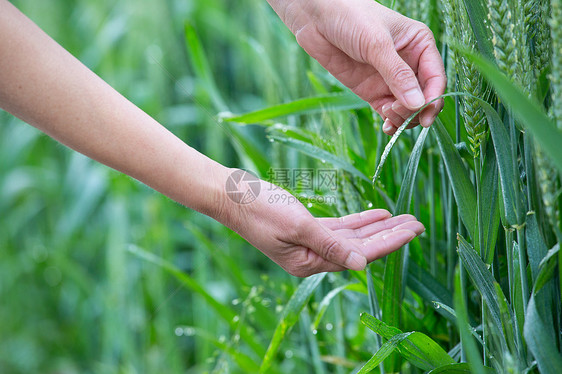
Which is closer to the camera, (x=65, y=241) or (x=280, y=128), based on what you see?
(x=280, y=128)

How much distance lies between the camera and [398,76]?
52cm

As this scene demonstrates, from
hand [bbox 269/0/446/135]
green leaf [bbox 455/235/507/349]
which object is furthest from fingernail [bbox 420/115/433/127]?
green leaf [bbox 455/235/507/349]

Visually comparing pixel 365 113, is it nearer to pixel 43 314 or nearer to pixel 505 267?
pixel 505 267

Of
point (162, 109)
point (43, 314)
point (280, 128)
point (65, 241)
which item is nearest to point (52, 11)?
point (162, 109)

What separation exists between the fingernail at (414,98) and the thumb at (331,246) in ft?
0.46

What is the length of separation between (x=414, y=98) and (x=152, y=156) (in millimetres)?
257

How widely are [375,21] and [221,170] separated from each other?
0.22 meters

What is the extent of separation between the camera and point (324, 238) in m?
0.51

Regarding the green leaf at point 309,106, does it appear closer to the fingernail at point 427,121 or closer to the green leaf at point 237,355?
the fingernail at point 427,121

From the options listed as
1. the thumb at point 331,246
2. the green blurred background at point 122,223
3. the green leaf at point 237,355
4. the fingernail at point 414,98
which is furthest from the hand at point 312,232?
the green blurred background at point 122,223

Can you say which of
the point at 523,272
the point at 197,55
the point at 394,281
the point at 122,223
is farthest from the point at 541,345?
the point at 122,223

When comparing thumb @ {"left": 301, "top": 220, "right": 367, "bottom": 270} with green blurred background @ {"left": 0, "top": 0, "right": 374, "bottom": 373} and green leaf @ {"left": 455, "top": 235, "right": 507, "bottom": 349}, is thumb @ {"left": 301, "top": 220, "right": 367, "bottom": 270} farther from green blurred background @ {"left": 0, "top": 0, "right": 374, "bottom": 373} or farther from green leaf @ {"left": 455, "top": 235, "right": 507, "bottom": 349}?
green blurred background @ {"left": 0, "top": 0, "right": 374, "bottom": 373}

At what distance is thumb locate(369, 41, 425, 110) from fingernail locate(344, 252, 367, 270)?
14 cm

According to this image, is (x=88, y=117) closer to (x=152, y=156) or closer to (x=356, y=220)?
(x=152, y=156)
